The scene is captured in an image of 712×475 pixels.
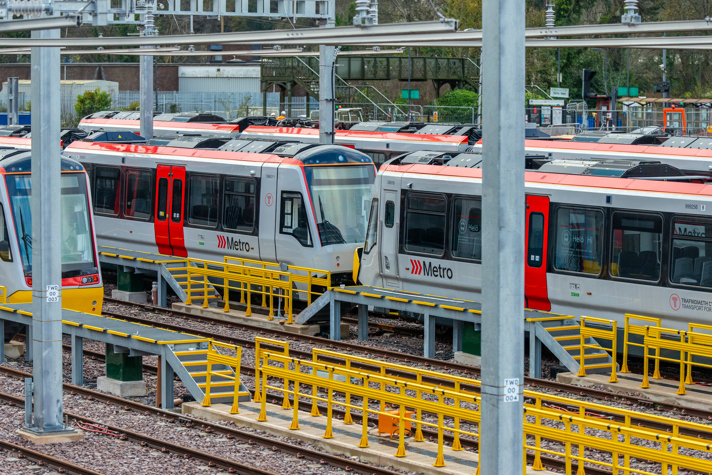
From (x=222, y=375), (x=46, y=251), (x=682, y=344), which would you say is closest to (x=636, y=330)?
(x=682, y=344)

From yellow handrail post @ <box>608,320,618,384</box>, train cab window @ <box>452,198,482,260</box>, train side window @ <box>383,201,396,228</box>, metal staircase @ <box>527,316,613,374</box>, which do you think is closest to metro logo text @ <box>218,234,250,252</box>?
train side window @ <box>383,201,396,228</box>

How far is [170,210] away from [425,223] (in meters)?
7.22

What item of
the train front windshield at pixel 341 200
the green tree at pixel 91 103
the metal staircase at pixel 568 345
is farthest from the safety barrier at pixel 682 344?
the green tree at pixel 91 103

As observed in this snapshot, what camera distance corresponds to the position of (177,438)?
13711 mm

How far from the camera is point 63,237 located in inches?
739

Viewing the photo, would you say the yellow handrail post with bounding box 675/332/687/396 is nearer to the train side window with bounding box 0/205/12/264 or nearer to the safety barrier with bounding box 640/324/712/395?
the safety barrier with bounding box 640/324/712/395

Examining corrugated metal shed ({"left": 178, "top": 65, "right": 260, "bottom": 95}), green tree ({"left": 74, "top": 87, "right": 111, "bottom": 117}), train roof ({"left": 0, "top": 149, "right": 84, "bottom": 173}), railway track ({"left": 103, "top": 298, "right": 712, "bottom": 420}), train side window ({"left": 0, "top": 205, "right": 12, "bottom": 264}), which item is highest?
corrugated metal shed ({"left": 178, "top": 65, "right": 260, "bottom": 95})

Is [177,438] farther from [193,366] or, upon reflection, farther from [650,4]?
[650,4]

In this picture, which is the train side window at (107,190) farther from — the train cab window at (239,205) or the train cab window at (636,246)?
the train cab window at (636,246)

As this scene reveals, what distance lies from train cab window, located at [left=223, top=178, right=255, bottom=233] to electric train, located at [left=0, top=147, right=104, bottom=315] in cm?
438

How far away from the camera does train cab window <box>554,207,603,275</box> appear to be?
1736 centimetres

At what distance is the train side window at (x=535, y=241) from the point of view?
1811cm

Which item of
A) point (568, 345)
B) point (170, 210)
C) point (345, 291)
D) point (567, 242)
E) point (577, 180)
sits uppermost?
point (577, 180)

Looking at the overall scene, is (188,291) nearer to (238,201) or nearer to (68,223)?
(238,201)
